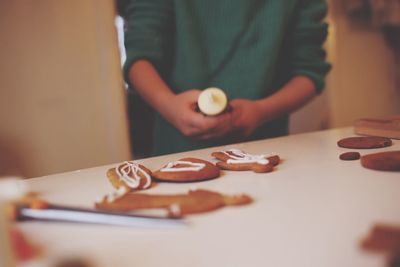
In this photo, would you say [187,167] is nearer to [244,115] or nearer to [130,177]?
[130,177]

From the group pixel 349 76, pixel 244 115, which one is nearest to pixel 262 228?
pixel 244 115

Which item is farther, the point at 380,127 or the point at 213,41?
the point at 213,41

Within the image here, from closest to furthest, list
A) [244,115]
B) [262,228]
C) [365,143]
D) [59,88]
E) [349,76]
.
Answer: [262,228]
[365,143]
[244,115]
[59,88]
[349,76]

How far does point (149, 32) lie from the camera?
809mm

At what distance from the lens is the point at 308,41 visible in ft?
2.94

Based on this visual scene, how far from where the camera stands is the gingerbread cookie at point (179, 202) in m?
0.33

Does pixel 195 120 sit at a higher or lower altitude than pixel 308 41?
lower

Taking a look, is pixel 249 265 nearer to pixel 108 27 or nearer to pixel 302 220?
pixel 302 220

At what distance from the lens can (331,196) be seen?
1.16 ft

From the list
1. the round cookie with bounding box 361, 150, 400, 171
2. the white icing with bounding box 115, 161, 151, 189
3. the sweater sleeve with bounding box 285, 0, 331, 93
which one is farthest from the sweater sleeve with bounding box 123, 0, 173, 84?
the round cookie with bounding box 361, 150, 400, 171

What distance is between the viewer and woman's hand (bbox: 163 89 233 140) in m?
0.63

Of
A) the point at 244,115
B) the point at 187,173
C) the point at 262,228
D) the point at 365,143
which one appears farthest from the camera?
the point at 244,115

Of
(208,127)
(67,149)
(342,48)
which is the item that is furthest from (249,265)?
(342,48)

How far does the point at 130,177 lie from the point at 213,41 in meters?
0.48
